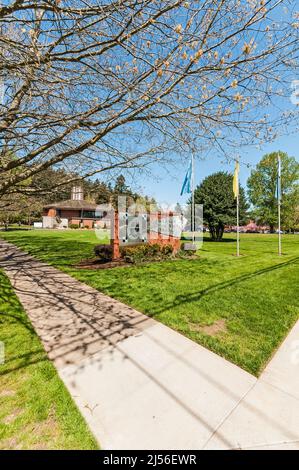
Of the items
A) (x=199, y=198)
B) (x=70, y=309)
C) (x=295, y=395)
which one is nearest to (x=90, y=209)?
(x=199, y=198)

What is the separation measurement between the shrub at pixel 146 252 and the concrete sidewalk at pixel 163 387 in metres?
5.37

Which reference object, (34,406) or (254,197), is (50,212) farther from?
(34,406)

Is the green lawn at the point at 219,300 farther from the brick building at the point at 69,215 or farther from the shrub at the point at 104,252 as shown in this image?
the brick building at the point at 69,215

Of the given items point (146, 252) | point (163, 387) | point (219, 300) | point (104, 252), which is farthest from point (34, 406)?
point (146, 252)

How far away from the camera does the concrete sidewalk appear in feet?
6.57

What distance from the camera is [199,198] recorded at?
23.8m

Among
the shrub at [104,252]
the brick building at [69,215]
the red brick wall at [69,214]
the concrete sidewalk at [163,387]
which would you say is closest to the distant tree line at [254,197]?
the shrub at [104,252]

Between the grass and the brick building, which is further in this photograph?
the brick building

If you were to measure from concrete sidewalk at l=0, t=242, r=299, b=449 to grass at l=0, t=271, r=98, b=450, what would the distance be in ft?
0.36

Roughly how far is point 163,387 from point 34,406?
1.33 m

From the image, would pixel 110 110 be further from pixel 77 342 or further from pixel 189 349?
pixel 189 349

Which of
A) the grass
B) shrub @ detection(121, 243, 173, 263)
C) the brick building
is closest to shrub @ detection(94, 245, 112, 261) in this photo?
shrub @ detection(121, 243, 173, 263)

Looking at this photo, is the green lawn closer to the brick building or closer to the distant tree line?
the distant tree line
